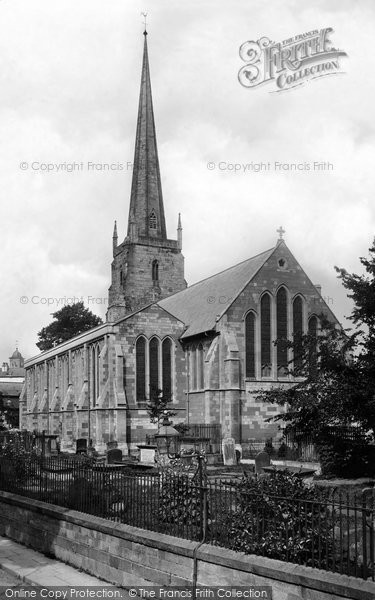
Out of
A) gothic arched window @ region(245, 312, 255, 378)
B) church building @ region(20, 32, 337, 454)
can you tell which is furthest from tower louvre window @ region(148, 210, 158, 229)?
gothic arched window @ region(245, 312, 255, 378)

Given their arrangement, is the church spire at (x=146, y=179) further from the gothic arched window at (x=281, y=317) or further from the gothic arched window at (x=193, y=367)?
the gothic arched window at (x=281, y=317)

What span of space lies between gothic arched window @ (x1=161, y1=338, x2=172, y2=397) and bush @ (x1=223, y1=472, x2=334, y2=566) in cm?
3201

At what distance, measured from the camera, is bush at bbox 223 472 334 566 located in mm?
8711

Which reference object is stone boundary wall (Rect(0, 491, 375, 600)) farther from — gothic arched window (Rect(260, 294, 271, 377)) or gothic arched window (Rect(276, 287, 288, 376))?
gothic arched window (Rect(276, 287, 288, 376))

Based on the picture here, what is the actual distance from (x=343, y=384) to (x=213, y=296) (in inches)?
980

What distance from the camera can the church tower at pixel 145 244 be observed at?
6059cm

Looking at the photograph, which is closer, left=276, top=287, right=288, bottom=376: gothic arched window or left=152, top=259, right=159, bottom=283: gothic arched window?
left=276, top=287, right=288, bottom=376: gothic arched window

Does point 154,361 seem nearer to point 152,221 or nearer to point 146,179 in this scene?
point 152,221

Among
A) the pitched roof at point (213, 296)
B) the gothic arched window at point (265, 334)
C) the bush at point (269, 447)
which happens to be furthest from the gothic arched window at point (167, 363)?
the bush at point (269, 447)

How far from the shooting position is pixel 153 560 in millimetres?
10336

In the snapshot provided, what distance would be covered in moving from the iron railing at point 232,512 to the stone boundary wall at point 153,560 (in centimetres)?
22

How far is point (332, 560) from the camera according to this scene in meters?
8.29

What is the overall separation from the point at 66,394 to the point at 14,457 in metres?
34.0

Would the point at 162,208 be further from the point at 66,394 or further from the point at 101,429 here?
the point at 101,429
